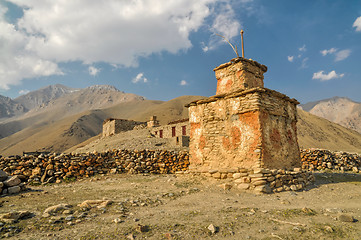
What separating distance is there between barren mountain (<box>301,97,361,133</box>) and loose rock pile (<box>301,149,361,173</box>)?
319 feet

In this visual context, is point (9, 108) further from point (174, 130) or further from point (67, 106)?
point (174, 130)

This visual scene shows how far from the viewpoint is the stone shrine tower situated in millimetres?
7523

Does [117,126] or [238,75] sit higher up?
[117,126]

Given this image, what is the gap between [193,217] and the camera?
13.9ft

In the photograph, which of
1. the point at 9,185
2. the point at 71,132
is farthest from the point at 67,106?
the point at 9,185

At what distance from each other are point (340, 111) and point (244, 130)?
138019mm

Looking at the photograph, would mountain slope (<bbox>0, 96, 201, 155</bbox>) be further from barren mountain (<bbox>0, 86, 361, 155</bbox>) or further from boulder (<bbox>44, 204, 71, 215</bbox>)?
boulder (<bbox>44, 204, 71, 215</bbox>)

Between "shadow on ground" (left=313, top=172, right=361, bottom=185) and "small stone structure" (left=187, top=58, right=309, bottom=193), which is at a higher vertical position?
"small stone structure" (left=187, top=58, right=309, bottom=193)

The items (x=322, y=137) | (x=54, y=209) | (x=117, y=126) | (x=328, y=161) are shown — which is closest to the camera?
(x=54, y=209)

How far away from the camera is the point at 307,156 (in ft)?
46.5

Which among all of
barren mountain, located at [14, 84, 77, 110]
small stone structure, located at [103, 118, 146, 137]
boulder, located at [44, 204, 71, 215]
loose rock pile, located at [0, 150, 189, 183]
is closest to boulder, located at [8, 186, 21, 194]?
loose rock pile, located at [0, 150, 189, 183]

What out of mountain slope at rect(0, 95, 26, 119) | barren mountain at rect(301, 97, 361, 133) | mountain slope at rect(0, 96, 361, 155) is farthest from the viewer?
mountain slope at rect(0, 95, 26, 119)

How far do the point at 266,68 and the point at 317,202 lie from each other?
7.30 metres

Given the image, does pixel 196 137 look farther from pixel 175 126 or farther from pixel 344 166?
pixel 175 126
